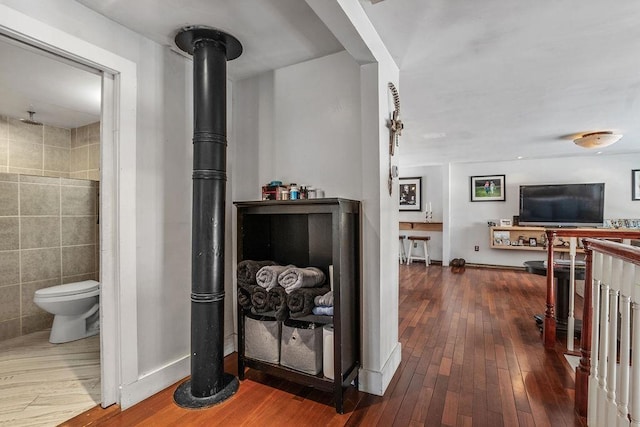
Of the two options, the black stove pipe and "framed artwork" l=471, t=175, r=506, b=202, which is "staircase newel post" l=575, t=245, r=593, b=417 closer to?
the black stove pipe

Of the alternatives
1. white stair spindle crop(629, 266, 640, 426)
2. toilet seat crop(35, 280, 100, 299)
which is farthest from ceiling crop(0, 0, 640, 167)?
toilet seat crop(35, 280, 100, 299)

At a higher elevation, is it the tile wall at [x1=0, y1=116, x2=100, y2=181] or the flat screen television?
the tile wall at [x1=0, y1=116, x2=100, y2=181]

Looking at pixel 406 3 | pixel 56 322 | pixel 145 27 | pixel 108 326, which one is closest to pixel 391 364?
pixel 108 326

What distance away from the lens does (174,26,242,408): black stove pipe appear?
180 centimetres

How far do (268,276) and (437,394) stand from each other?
4.21ft

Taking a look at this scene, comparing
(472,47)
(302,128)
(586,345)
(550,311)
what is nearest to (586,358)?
(586,345)

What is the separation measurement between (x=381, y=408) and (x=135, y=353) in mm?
1484

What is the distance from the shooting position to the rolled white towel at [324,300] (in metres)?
1.82

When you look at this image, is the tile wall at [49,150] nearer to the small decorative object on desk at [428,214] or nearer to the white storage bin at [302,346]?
the white storage bin at [302,346]

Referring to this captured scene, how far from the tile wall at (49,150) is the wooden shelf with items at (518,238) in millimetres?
6721

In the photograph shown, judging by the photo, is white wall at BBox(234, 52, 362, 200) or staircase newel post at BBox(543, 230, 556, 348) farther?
staircase newel post at BBox(543, 230, 556, 348)

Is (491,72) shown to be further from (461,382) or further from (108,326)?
(108,326)

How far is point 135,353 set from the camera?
1803 mm

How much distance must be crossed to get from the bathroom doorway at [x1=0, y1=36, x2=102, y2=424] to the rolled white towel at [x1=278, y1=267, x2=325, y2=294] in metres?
1.31
